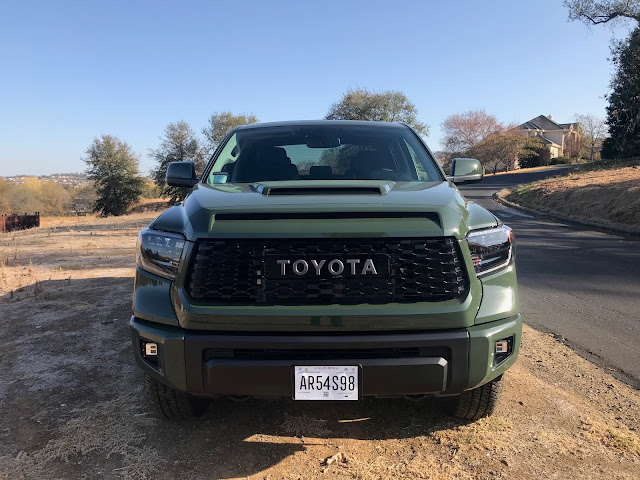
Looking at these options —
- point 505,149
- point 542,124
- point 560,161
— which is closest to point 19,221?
point 505,149

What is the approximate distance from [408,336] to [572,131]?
93373 millimetres

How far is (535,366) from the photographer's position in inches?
146

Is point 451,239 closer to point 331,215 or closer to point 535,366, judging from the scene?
point 331,215

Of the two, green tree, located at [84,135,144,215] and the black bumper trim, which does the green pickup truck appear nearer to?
the black bumper trim

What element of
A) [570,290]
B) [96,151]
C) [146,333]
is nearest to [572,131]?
[96,151]

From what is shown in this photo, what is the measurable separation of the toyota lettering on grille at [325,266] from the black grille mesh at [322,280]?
0.08ft

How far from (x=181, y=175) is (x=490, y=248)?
8.37 ft

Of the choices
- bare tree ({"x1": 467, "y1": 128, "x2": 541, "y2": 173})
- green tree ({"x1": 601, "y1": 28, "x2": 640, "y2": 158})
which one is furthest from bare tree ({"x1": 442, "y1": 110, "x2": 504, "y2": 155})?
green tree ({"x1": 601, "y1": 28, "x2": 640, "y2": 158})

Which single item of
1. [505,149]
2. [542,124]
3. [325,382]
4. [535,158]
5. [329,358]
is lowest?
[325,382]

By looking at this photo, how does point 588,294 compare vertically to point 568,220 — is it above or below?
below

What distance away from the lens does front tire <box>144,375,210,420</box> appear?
2.70m

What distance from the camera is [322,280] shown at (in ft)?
7.53

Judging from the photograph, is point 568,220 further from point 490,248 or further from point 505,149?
point 505,149

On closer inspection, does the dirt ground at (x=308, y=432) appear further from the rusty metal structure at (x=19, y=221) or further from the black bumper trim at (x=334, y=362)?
the rusty metal structure at (x=19, y=221)
